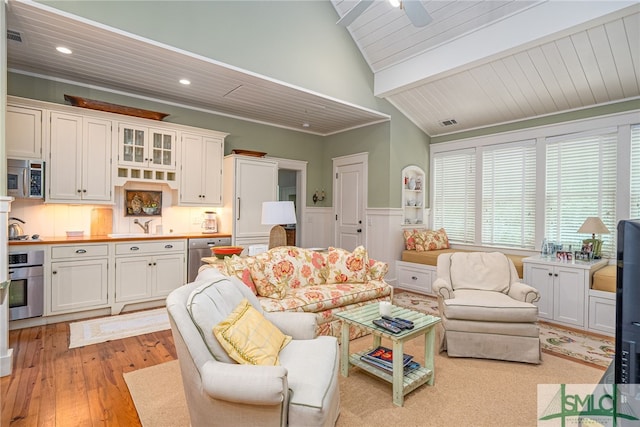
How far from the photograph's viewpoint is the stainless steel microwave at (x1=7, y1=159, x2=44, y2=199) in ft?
11.6

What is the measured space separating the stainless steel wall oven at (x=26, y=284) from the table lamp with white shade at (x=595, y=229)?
6312 millimetres

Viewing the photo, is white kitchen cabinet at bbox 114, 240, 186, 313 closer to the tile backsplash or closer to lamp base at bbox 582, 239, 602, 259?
the tile backsplash

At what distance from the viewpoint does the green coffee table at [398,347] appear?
88.2 inches

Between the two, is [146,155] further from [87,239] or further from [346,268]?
[346,268]

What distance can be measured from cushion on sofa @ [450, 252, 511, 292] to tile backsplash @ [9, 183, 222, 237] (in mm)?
3871

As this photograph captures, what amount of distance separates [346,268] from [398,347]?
153 cm

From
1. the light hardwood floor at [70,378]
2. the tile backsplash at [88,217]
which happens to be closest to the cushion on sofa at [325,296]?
the light hardwood floor at [70,378]

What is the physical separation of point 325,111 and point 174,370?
4100 millimetres


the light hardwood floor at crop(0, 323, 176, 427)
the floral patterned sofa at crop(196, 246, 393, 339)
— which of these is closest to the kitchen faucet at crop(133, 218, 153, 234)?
the light hardwood floor at crop(0, 323, 176, 427)

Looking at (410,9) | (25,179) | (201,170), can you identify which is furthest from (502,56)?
(25,179)

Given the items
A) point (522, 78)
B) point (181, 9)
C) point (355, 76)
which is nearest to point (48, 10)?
point (181, 9)

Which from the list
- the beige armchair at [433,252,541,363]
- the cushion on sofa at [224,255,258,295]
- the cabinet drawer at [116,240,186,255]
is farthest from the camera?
the cabinet drawer at [116,240,186,255]

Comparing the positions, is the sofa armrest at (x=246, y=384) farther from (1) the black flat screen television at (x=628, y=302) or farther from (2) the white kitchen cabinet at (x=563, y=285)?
(2) the white kitchen cabinet at (x=563, y=285)

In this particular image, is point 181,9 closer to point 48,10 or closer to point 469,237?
point 48,10
